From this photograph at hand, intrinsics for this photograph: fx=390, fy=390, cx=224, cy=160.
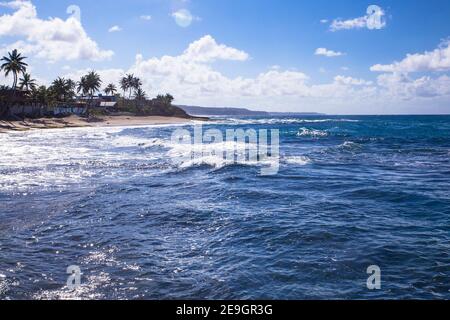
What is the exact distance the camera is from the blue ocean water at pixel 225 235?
7691mm

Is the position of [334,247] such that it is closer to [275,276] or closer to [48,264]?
[275,276]

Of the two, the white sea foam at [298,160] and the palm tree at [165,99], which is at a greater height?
the palm tree at [165,99]

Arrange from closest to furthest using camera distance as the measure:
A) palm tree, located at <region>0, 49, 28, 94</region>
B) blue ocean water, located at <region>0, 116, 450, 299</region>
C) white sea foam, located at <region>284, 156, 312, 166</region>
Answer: blue ocean water, located at <region>0, 116, 450, 299</region> < white sea foam, located at <region>284, 156, 312, 166</region> < palm tree, located at <region>0, 49, 28, 94</region>

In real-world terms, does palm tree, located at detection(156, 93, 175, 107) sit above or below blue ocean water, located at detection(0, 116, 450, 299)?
above

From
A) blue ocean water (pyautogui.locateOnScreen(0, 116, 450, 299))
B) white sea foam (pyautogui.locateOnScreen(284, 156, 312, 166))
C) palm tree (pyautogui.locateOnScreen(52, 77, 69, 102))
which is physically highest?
palm tree (pyautogui.locateOnScreen(52, 77, 69, 102))

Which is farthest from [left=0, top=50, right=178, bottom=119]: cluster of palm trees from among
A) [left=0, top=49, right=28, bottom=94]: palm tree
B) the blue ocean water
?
the blue ocean water

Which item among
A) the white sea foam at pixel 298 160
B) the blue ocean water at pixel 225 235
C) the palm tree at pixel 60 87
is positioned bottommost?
the blue ocean water at pixel 225 235

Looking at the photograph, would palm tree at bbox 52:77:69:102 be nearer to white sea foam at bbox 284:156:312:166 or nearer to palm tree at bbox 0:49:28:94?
palm tree at bbox 0:49:28:94

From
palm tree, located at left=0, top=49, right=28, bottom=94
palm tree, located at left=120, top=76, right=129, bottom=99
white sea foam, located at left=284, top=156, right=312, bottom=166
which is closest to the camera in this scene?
white sea foam, located at left=284, top=156, right=312, bottom=166

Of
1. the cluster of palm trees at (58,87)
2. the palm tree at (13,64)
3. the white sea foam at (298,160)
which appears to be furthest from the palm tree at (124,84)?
the white sea foam at (298,160)

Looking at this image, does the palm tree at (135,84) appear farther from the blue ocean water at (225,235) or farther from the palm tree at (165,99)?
the blue ocean water at (225,235)

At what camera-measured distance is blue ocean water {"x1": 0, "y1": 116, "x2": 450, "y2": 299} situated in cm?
769

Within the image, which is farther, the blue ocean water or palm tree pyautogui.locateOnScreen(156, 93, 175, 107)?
palm tree pyautogui.locateOnScreen(156, 93, 175, 107)

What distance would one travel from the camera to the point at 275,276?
8.15 metres
